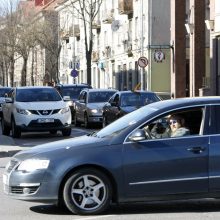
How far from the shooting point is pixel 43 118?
21359 millimetres

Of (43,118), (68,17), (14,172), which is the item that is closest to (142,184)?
(14,172)

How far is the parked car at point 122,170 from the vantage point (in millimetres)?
8438

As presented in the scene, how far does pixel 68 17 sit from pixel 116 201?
221 feet

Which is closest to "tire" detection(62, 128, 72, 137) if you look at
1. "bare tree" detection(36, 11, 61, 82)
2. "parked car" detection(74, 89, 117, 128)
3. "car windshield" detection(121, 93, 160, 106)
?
"car windshield" detection(121, 93, 160, 106)

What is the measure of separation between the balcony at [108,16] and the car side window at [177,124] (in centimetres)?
4917

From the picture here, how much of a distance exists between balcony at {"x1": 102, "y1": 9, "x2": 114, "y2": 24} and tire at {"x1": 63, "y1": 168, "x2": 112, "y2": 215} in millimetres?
49619

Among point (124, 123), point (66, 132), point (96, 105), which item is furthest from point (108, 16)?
point (124, 123)

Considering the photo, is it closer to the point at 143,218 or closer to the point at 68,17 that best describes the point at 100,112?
the point at 143,218

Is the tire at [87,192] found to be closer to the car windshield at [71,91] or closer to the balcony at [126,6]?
the car windshield at [71,91]

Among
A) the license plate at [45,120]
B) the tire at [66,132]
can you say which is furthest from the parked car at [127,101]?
the license plate at [45,120]

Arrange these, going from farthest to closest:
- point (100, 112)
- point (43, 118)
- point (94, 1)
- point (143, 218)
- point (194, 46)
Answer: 1. point (94, 1)
2. point (194, 46)
3. point (100, 112)
4. point (43, 118)
5. point (143, 218)

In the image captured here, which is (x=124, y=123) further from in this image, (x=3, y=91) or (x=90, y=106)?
(x=3, y=91)

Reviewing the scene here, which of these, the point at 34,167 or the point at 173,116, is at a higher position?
the point at 173,116

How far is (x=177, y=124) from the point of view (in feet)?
28.7
